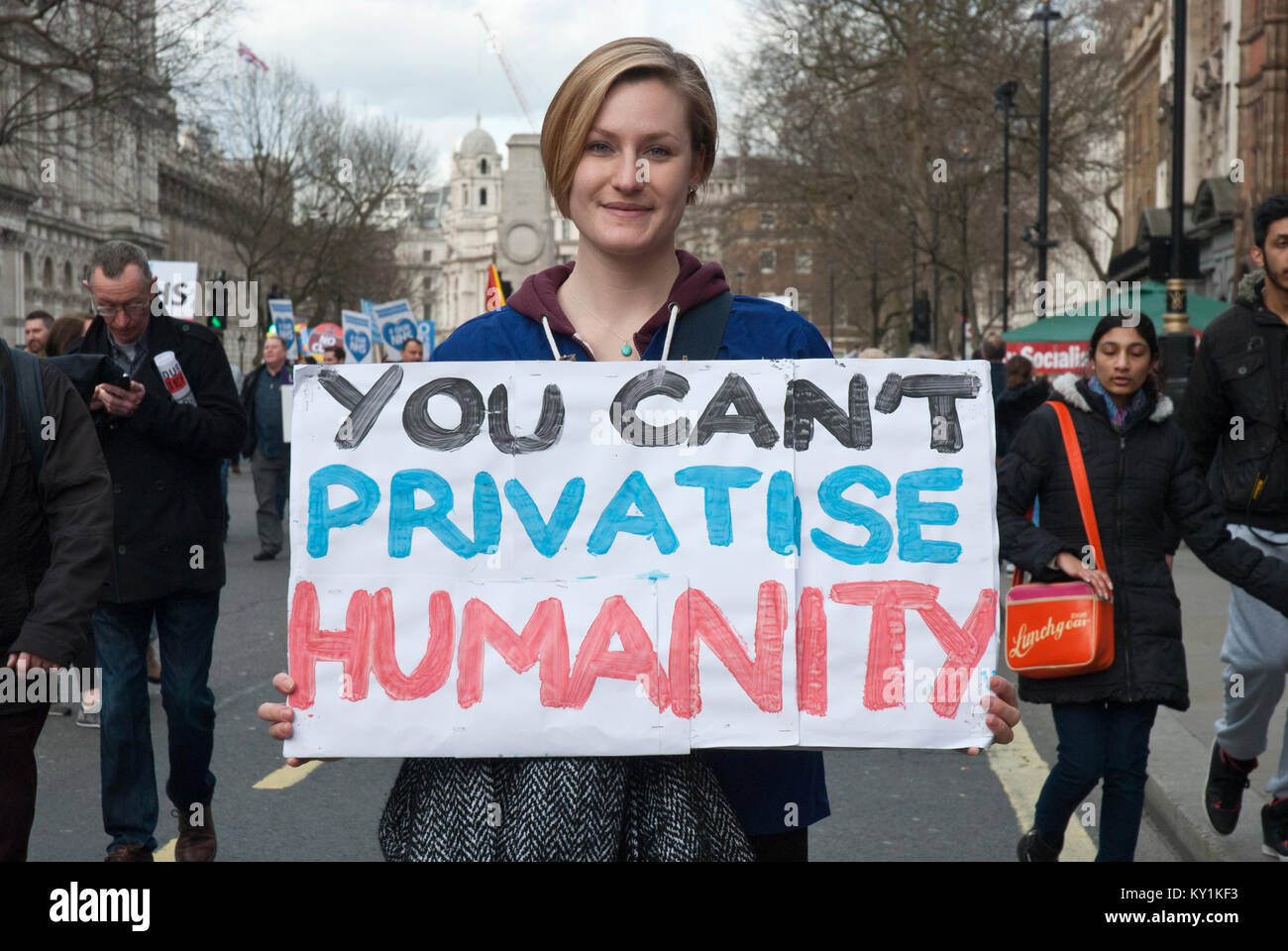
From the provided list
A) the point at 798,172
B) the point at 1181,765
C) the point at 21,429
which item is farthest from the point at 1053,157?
the point at 21,429

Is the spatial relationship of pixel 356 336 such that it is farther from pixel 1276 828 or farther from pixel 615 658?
pixel 615 658

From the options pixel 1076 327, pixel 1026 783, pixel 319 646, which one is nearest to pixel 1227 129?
pixel 1076 327

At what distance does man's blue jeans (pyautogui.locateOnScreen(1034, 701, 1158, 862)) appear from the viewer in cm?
510

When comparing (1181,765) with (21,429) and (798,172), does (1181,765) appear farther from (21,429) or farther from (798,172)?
(798,172)

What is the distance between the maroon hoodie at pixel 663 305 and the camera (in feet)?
8.49

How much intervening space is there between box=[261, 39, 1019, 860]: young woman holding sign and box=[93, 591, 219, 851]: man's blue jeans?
3.16 meters

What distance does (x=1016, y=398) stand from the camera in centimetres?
1330

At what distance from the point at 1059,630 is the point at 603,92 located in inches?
124

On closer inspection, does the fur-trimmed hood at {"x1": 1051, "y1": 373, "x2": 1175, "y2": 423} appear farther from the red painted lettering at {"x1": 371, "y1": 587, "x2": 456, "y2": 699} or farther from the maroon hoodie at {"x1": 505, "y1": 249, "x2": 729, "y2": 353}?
the red painted lettering at {"x1": 371, "y1": 587, "x2": 456, "y2": 699}

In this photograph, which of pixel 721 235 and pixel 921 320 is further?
pixel 721 235

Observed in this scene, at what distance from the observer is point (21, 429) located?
395cm

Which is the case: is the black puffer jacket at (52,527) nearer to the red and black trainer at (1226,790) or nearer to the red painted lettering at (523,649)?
the red painted lettering at (523,649)
